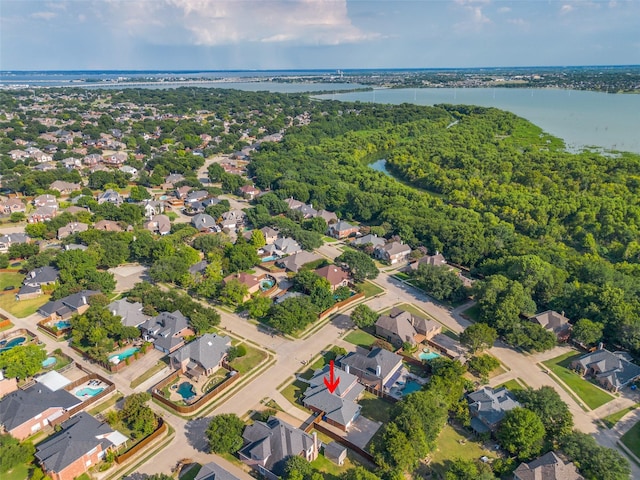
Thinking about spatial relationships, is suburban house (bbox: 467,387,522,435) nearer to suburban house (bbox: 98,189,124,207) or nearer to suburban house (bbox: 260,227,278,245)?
suburban house (bbox: 260,227,278,245)

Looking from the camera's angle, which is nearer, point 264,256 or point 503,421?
point 503,421

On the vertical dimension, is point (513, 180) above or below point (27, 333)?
above

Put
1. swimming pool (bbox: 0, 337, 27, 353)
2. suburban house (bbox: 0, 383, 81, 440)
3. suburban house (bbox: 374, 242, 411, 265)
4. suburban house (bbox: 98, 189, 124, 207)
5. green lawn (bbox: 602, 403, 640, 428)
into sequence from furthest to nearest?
suburban house (bbox: 98, 189, 124, 207) < suburban house (bbox: 374, 242, 411, 265) < swimming pool (bbox: 0, 337, 27, 353) < green lawn (bbox: 602, 403, 640, 428) < suburban house (bbox: 0, 383, 81, 440)

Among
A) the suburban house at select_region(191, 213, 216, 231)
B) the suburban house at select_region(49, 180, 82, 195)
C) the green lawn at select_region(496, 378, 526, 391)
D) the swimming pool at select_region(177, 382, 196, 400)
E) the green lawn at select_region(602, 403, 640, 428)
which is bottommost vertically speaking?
the green lawn at select_region(602, 403, 640, 428)

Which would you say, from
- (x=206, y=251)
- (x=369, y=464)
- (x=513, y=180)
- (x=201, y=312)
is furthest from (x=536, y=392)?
(x=513, y=180)

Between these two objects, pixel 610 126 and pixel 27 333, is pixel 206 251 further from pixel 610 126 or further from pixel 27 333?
pixel 610 126

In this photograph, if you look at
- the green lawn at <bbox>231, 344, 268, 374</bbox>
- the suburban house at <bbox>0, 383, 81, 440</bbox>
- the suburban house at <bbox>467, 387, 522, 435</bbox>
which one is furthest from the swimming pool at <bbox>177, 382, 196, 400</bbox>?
the suburban house at <bbox>467, 387, 522, 435</bbox>

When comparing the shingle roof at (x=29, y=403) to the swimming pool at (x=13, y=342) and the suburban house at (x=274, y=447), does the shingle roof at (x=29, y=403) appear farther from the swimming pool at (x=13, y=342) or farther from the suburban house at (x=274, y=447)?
the suburban house at (x=274, y=447)
